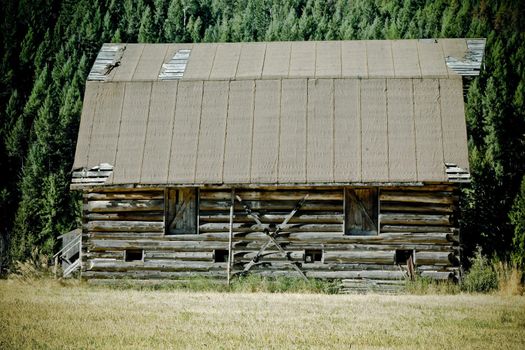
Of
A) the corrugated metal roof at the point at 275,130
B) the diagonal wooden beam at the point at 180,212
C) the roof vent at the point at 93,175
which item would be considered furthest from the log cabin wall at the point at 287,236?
the corrugated metal roof at the point at 275,130

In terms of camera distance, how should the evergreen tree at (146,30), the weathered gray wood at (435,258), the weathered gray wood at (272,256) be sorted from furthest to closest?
the evergreen tree at (146,30)
the weathered gray wood at (272,256)
the weathered gray wood at (435,258)

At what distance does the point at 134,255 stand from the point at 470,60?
10816 mm

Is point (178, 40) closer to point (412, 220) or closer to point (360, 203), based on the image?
point (360, 203)

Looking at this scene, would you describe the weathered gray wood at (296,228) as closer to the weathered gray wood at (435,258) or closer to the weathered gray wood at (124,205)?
the weathered gray wood at (124,205)

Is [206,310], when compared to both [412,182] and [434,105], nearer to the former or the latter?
[412,182]

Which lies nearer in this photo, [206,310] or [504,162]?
[206,310]

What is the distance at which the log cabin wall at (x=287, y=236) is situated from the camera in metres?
20.7

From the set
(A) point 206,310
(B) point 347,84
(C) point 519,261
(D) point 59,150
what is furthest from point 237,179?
(D) point 59,150

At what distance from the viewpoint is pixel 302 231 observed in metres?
21.0

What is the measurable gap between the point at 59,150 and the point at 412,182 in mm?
38848

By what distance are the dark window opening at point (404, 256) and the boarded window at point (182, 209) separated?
540 cm

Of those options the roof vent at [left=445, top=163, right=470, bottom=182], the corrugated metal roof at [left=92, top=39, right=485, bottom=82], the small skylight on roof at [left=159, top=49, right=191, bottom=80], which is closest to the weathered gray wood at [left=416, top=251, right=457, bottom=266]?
the roof vent at [left=445, top=163, right=470, bottom=182]

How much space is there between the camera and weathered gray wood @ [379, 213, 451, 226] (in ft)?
67.9

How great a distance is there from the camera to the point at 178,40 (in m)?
85.4
